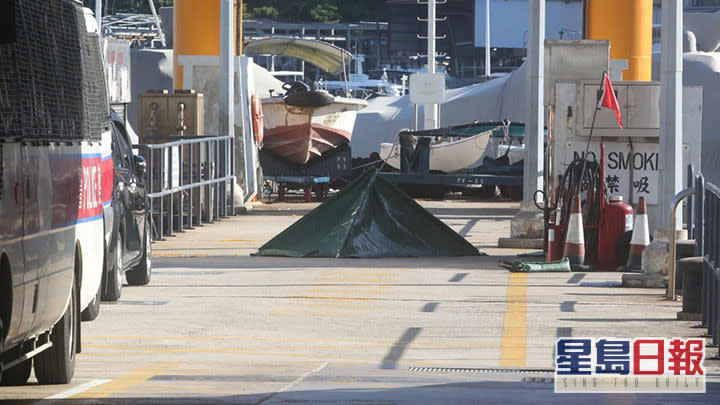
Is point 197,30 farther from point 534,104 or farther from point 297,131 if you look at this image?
point 534,104

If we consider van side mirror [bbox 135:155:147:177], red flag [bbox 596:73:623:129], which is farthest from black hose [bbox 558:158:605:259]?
van side mirror [bbox 135:155:147:177]

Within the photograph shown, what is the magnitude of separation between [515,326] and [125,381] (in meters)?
4.88

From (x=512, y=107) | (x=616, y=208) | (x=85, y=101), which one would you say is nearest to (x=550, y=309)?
(x=616, y=208)

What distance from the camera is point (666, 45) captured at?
1908cm

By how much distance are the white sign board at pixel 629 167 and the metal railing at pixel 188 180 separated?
20.8 feet

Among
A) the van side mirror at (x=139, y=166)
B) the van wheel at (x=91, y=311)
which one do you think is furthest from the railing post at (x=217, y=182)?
the van wheel at (x=91, y=311)

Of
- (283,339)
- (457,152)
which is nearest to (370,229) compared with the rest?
(283,339)

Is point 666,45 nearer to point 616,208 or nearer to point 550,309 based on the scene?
point 616,208

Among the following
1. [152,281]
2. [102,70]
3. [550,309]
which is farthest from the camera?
[152,281]

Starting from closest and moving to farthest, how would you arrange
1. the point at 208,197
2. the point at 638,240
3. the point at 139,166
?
the point at 139,166
the point at 638,240
the point at 208,197

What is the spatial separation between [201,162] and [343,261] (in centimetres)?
768

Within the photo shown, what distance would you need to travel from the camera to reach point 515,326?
1428 cm

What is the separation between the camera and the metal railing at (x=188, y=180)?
24.5 m

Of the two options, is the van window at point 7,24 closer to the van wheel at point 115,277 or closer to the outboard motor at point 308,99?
the van wheel at point 115,277
